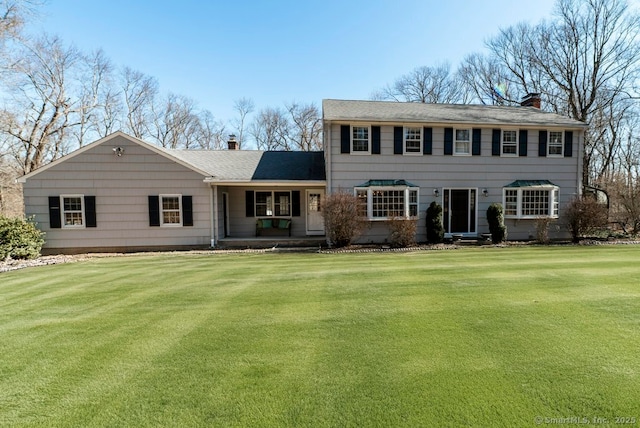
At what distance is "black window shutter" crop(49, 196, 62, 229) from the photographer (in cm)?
1206

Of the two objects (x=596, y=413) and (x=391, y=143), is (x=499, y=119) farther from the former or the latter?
(x=596, y=413)

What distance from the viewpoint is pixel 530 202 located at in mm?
13484

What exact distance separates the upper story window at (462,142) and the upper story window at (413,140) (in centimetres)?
153

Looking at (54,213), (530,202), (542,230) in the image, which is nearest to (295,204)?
(54,213)

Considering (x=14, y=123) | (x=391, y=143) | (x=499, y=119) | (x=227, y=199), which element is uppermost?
(x=14, y=123)

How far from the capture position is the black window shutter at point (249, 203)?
14469 millimetres

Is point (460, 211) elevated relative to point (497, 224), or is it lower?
elevated

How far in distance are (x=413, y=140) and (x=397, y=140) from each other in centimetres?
71

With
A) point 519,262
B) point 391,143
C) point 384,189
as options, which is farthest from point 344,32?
point 519,262

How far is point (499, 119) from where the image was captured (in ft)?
44.8

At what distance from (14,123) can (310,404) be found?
1203 inches

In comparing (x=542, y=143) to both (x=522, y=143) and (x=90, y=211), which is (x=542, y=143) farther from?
(x=90, y=211)

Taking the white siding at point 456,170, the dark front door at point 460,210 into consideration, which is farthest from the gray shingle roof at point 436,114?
the dark front door at point 460,210

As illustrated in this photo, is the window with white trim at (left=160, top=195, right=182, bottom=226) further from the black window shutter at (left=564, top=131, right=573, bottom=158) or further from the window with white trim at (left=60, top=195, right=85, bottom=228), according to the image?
the black window shutter at (left=564, top=131, right=573, bottom=158)
